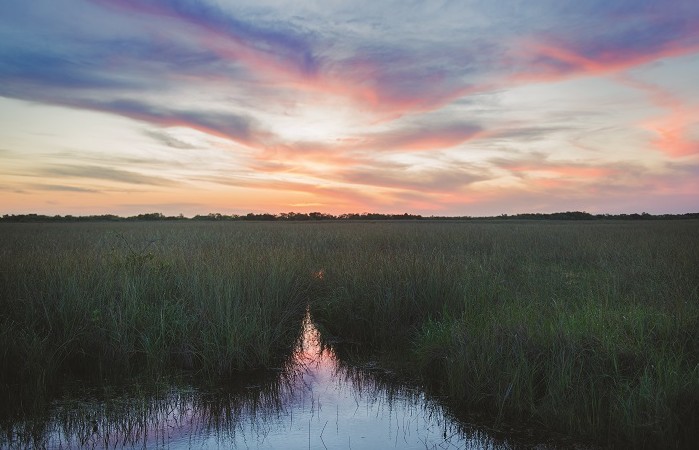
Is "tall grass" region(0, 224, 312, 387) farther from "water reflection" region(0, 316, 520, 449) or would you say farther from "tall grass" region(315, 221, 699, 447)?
"tall grass" region(315, 221, 699, 447)

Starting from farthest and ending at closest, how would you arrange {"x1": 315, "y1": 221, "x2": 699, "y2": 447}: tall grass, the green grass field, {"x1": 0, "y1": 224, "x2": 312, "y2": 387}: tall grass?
{"x1": 0, "y1": 224, "x2": 312, "y2": 387}: tall grass, the green grass field, {"x1": 315, "y1": 221, "x2": 699, "y2": 447}: tall grass

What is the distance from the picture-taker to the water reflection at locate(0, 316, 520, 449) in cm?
439

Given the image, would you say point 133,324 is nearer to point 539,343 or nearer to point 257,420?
point 257,420

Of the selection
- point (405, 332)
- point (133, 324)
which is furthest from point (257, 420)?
point (405, 332)

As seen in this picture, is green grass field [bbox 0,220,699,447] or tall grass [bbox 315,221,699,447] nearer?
tall grass [bbox 315,221,699,447]

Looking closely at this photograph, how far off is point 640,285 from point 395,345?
6084 mm

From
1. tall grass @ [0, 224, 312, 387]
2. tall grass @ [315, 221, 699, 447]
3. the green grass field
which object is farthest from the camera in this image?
tall grass @ [0, 224, 312, 387]

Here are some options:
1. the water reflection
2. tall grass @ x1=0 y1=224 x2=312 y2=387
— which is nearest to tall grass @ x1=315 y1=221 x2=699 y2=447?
the water reflection

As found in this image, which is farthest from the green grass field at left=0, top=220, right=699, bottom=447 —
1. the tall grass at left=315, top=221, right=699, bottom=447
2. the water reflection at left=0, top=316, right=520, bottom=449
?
the water reflection at left=0, top=316, right=520, bottom=449

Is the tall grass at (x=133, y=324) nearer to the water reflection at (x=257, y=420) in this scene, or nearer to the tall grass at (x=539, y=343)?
the water reflection at (x=257, y=420)

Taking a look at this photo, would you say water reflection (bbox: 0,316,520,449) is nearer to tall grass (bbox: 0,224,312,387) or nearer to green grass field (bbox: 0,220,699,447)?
green grass field (bbox: 0,220,699,447)

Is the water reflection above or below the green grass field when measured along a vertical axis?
below

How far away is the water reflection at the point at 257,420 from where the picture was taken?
439cm

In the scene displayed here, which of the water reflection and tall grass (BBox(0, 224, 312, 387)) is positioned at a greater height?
tall grass (BBox(0, 224, 312, 387))
